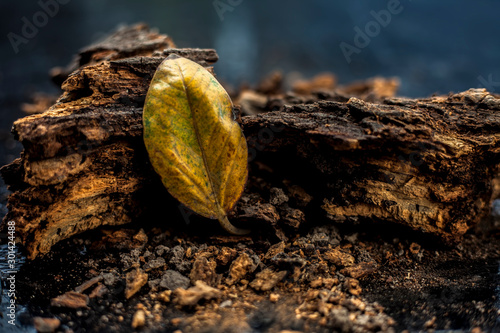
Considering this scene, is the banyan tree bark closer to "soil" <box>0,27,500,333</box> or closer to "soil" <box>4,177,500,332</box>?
"soil" <box>0,27,500,333</box>

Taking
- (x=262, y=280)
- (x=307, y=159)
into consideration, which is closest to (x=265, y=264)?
(x=262, y=280)

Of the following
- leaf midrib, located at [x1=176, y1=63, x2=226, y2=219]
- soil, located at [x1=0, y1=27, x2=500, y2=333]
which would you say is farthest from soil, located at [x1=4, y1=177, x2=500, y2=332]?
leaf midrib, located at [x1=176, y1=63, x2=226, y2=219]

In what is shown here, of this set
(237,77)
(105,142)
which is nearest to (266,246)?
(105,142)

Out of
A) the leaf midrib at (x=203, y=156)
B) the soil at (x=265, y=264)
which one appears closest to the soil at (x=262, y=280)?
the soil at (x=265, y=264)

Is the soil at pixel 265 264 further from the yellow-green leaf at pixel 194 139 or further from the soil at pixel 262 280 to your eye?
the yellow-green leaf at pixel 194 139

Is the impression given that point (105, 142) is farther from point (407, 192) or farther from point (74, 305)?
point (407, 192)

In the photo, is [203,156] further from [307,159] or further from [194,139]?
[307,159]
